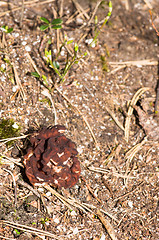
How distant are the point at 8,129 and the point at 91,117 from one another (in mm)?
1137

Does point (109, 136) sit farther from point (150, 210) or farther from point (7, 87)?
point (7, 87)

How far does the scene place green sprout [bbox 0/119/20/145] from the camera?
3252 mm

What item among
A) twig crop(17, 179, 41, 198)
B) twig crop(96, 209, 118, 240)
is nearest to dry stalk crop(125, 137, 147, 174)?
twig crop(96, 209, 118, 240)

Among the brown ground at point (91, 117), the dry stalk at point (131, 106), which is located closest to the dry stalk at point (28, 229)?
the brown ground at point (91, 117)

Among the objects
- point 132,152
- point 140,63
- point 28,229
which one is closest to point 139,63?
point 140,63

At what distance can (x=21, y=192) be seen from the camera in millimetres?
3049

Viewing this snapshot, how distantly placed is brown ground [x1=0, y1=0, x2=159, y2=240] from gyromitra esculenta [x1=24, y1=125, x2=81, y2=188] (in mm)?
247

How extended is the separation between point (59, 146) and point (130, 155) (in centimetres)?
115

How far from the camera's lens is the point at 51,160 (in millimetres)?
2840

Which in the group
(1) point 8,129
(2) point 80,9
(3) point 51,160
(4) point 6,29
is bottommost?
(3) point 51,160

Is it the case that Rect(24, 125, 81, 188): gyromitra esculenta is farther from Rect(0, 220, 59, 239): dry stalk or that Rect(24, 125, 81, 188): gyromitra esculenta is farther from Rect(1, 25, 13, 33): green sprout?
Rect(1, 25, 13, 33): green sprout

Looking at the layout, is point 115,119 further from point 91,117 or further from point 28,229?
point 28,229

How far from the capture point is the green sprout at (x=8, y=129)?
3252 millimetres

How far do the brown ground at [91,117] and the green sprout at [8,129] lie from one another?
0.29ft
